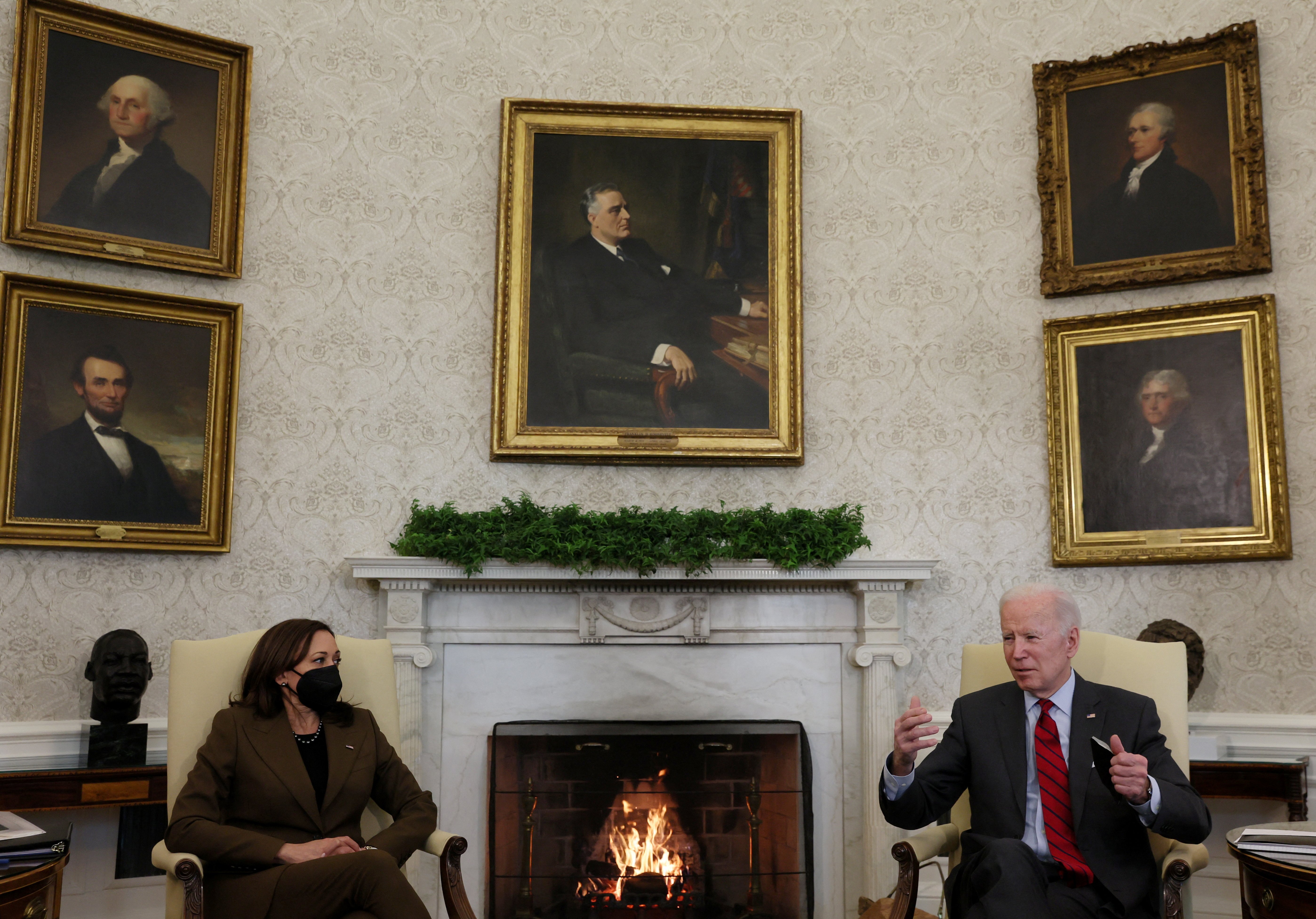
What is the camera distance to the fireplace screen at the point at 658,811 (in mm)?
4742

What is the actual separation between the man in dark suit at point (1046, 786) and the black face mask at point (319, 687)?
1.78m

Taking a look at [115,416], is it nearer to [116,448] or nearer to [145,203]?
[116,448]

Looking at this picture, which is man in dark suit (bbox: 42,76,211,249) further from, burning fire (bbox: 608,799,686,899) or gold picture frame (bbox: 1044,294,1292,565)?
gold picture frame (bbox: 1044,294,1292,565)

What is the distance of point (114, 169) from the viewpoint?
479 centimetres

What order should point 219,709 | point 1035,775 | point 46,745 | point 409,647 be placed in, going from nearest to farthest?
point 1035,775 < point 219,709 < point 46,745 < point 409,647

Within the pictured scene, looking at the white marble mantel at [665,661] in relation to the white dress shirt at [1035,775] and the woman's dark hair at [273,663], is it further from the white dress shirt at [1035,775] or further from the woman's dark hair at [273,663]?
the white dress shirt at [1035,775]

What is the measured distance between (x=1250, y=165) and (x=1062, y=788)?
128 inches

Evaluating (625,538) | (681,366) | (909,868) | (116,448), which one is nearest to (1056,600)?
(909,868)

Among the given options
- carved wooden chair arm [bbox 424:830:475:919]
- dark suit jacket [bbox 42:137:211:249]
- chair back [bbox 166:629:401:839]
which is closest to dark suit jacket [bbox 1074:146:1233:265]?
chair back [bbox 166:629:401:839]

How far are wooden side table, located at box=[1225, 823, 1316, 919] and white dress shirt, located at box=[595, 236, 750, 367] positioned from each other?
3.10 meters

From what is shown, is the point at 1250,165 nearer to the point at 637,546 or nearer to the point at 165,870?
the point at 637,546

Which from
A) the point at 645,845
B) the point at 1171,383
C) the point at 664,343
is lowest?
the point at 645,845

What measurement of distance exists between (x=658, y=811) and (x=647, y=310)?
2370 millimetres

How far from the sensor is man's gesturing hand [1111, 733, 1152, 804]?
9.11 feet
